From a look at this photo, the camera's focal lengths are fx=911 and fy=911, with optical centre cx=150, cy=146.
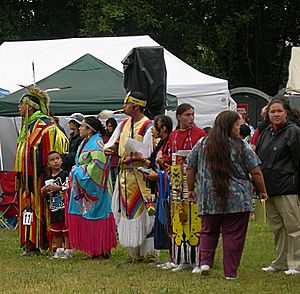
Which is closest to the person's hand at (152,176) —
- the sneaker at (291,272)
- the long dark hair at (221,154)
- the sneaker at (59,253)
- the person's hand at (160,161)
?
the person's hand at (160,161)

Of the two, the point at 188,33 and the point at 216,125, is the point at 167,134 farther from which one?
the point at 188,33

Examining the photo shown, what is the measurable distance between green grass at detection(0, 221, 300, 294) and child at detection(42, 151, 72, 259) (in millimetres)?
219

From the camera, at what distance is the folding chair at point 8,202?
14.1m

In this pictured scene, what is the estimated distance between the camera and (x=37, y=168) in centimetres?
1067

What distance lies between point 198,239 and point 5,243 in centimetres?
389

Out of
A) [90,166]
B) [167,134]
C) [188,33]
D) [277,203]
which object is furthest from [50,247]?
[188,33]

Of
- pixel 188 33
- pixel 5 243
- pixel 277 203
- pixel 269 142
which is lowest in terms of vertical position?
pixel 5 243

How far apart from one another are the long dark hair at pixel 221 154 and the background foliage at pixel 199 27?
15.4 metres

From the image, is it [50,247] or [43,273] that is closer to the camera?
[43,273]

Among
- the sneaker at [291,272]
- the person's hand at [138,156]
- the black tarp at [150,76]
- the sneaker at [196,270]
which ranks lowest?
the sneaker at [291,272]

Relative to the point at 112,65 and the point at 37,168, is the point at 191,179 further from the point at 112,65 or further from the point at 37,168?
the point at 112,65

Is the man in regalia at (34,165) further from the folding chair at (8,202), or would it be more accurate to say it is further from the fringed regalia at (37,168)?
the folding chair at (8,202)

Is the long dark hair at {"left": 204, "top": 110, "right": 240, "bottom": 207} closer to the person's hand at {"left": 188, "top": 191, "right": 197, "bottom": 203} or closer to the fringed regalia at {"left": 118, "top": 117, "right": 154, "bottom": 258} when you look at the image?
the person's hand at {"left": 188, "top": 191, "right": 197, "bottom": 203}

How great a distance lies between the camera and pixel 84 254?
35.4 feet
